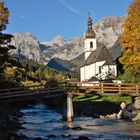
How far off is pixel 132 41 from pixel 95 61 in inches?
2696

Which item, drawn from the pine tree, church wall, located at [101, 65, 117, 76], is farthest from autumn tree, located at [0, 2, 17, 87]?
church wall, located at [101, 65, 117, 76]

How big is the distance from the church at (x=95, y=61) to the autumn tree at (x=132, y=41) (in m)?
38.9

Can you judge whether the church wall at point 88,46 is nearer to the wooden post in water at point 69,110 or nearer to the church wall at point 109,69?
the church wall at point 109,69

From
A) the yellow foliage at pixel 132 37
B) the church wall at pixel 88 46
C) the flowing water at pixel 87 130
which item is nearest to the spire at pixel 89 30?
the church wall at pixel 88 46

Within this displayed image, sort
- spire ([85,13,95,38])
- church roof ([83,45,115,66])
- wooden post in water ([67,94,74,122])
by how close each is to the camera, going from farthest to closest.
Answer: spire ([85,13,95,38]) → church roof ([83,45,115,66]) → wooden post in water ([67,94,74,122])

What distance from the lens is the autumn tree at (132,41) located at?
2376 inches

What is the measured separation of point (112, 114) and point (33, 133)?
62.6 feet

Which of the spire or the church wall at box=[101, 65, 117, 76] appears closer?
the church wall at box=[101, 65, 117, 76]

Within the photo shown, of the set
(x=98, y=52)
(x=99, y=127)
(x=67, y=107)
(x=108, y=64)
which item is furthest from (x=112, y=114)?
(x=98, y=52)

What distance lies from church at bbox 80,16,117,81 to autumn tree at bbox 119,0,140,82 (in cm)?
3887

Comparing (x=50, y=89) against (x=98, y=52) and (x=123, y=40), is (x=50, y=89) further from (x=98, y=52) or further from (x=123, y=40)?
(x=98, y=52)

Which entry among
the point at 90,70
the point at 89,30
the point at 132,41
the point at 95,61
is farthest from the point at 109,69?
the point at 132,41

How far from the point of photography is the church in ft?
387

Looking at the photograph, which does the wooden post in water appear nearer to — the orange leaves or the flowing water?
the flowing water
